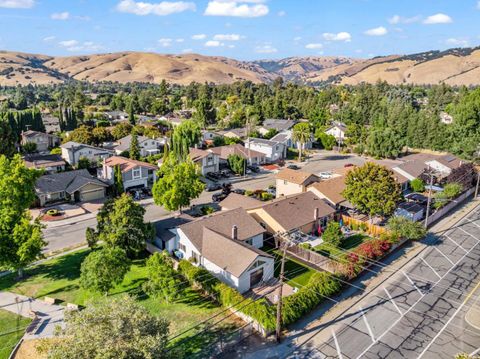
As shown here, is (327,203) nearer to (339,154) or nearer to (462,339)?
(462,339)

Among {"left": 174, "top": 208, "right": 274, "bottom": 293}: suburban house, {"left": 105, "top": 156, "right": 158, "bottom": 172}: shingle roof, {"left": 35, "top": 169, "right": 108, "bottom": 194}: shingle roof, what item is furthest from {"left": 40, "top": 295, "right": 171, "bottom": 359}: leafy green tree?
{"left": 105, "top": 156, "right": 158, "bottom": 172}: shingle roof

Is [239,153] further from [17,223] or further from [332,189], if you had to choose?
[17,223]

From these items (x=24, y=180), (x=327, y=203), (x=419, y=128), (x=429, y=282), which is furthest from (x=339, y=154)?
(x=24, y=180)

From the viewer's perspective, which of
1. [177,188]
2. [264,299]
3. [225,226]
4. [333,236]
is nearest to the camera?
[264,299]

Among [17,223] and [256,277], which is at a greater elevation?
[17,223]

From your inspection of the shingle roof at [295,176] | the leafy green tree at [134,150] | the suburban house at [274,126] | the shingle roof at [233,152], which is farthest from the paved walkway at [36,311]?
the suburban house at [274,126]

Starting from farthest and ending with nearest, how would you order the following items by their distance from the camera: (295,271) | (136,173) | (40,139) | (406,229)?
(40,139) < (136,173) < (406,229) < (295,271)

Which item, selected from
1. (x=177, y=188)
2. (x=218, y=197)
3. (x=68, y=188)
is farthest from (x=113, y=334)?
(x=68, y=188)
